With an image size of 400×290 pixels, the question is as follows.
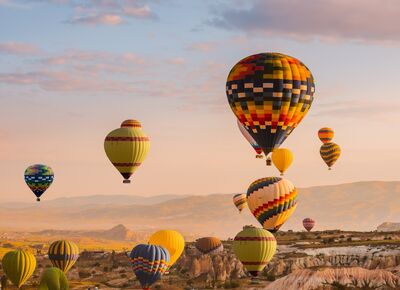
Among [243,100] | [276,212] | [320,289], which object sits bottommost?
[320,289]

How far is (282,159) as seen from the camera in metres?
123

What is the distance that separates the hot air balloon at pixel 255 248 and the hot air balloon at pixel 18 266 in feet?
81.0

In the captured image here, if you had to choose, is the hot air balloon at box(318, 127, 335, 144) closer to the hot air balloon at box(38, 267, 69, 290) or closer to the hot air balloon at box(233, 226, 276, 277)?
the hot air balloon at box(233, 226, 276, 277)

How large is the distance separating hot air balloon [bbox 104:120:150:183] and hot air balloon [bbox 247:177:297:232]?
1482 centimetres

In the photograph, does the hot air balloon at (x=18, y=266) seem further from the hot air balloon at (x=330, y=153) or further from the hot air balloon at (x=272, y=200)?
the hot air balloon at (x=330, y=153)

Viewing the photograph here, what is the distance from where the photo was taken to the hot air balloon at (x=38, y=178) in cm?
11838

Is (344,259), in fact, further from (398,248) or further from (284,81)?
(284,81)

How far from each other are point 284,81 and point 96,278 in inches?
1997

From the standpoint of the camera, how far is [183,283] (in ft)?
334

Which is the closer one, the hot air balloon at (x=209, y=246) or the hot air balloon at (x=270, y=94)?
the hot air balloon at (x=270, y=94)

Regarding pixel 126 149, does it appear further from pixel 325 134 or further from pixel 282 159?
pixel 325 134

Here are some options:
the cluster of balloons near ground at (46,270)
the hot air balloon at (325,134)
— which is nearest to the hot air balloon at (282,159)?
the hot air balloon at (325,134)

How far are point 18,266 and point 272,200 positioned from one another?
98.7 ft

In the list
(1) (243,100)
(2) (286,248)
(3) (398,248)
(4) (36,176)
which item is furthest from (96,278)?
(1) (243,100)
